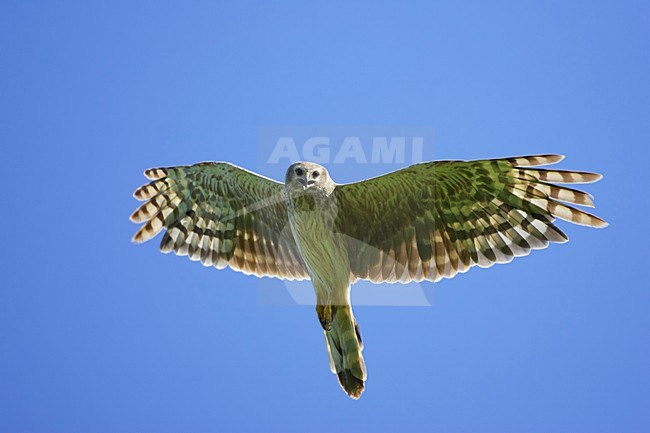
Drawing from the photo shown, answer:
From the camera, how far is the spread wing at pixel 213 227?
35.2 feet

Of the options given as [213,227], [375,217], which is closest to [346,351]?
[375,217]

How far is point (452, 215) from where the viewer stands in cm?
1013

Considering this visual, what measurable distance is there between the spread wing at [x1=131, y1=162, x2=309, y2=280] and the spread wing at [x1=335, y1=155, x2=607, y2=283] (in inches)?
37.2

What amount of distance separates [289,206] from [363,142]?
1.17 meters

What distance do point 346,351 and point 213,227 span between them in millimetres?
2258

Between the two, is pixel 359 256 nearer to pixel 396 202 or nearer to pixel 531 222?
pixel 396 202

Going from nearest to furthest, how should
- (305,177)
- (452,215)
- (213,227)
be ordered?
1. (305,177)
2. (452,215)
3. (213,227)

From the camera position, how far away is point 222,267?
10914 mm

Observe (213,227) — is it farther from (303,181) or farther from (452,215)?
(452,215)

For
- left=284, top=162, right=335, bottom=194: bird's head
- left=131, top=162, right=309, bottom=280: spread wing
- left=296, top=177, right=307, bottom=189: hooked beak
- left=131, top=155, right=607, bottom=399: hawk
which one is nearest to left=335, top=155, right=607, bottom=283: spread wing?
left=131, top=155, right=607, bottom=399: hawk

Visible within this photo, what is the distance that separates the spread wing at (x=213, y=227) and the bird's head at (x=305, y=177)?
1138 mm

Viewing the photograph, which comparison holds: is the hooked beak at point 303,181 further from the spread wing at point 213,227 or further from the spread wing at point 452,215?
the spread wing at point 213,227

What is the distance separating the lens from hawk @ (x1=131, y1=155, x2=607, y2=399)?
31.9ft

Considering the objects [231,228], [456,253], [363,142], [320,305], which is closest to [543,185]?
[456,253]
